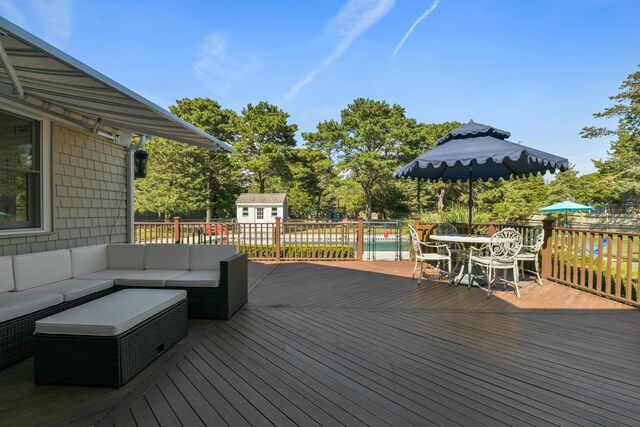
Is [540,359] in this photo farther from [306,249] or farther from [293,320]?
[306,249]

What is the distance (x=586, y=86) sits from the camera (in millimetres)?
10172

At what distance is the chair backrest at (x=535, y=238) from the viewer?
4.65 m

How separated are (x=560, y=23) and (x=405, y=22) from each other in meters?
3.69

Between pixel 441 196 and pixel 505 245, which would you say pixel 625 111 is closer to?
pixel 441 196

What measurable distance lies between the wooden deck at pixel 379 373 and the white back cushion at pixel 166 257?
3.23 ft

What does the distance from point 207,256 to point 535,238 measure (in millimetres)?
5442

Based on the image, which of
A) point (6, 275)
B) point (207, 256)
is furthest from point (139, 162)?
point (6, 275)

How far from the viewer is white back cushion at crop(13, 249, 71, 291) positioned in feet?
9.30

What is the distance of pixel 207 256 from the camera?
3.83 meters

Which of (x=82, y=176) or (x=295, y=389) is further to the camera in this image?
(x=82, y=176)

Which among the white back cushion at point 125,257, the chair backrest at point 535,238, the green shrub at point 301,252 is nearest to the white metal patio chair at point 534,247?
the chair backrest at point 535,238

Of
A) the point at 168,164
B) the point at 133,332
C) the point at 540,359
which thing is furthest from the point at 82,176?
the point at 168,164

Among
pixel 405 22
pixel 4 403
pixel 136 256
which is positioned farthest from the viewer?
pixel 405 22

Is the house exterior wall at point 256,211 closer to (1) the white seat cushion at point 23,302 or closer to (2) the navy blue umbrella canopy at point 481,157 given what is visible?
(2) the navy blue umbrella canopy at point 481,157
